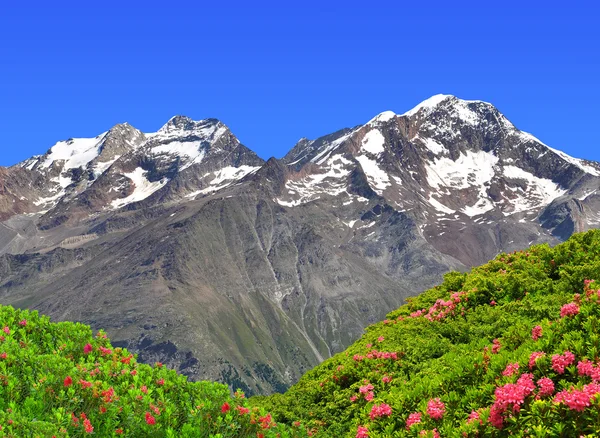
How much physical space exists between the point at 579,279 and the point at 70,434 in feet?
60.3

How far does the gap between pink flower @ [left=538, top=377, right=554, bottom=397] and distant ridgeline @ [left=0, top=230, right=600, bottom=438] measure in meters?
0.03

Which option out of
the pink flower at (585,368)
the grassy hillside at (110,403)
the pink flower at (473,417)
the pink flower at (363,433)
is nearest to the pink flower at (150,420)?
the grassy hillside at (110,403)

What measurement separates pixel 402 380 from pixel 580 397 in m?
8.63

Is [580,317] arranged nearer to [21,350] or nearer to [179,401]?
[179,401]

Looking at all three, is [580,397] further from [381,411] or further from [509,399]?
[381,411]

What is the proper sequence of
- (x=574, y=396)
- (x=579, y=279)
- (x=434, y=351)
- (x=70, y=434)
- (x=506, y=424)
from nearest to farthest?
(x=574, y=396)
(x=506, y=424)
(x=70, y=434)
(x=434, y=351)
(x=579, y=279)

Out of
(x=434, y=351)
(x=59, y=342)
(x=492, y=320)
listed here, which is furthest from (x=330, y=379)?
(x=59, y=342)

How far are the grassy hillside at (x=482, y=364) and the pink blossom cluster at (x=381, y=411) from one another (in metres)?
0.04

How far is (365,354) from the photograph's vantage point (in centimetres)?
2392

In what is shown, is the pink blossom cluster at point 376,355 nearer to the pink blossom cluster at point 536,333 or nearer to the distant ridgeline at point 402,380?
the distant ridgeline at point 402,380

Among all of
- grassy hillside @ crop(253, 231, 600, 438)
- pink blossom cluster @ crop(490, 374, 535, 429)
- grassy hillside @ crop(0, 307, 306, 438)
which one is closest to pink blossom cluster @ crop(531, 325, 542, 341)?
grassy hillside @ crop(253, 231, 600, 438)

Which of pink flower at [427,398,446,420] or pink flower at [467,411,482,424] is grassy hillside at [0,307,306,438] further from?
pink flower at [467,411,482,424]

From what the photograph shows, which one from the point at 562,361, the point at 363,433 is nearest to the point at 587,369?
the point at 562,361

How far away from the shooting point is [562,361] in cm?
1391
